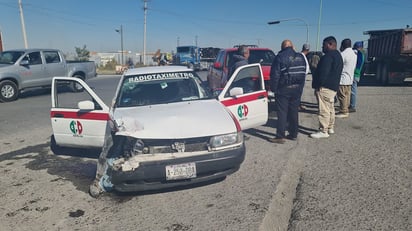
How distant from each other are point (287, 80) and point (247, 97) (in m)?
0.77

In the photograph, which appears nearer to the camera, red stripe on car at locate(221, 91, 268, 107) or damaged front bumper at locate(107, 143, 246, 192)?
damaged front bumper at locate(107, 143, 246, 192)

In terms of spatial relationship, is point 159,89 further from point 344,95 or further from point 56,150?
point 344,95

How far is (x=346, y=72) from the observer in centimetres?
672

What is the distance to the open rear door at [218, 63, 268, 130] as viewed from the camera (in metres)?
4.76

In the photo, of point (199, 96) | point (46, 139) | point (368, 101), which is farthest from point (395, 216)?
point (368, 101)

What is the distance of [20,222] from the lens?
2.97 m

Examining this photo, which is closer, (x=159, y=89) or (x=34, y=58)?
(x=159, y=89)

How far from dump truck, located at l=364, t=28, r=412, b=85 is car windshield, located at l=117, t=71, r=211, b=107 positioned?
463 inches

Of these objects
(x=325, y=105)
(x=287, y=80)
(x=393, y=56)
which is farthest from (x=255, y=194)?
(x=393, y=56)

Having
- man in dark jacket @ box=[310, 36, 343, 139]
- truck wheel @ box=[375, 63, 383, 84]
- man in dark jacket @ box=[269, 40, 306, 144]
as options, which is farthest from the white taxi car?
truck wheel @ box=[375, 63, 383, 84]

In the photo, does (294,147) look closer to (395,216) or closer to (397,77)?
(395,216)

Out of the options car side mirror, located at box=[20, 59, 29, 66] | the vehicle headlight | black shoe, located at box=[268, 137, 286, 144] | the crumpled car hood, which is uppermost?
car side mirror, located at box=[20, 59, 29, 66]

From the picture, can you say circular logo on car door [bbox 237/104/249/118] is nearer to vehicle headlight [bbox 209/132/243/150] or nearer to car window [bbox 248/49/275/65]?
vehicle headlight [bbox 209/132/243/150]

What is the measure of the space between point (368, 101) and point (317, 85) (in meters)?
5.62
